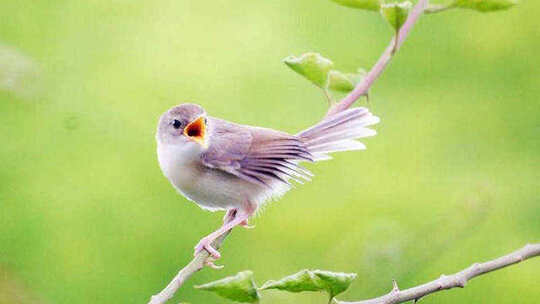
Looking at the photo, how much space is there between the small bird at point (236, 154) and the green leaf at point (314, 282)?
0.33 metres

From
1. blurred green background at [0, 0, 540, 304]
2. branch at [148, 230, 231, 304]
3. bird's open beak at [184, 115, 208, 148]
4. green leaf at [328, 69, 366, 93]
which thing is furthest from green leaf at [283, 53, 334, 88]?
blurred green background at [0, 0, 540, 304]

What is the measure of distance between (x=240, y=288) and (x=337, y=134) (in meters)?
0.41

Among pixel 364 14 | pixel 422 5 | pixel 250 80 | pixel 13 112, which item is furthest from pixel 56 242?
pixel 422 5

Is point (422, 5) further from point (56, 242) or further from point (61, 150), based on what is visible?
point (61, 150)

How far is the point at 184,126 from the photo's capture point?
34.5 inches

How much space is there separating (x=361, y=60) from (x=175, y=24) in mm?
611

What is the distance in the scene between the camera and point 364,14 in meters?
2.85

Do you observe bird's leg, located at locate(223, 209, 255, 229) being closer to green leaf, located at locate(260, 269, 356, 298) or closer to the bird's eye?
the bird's eye

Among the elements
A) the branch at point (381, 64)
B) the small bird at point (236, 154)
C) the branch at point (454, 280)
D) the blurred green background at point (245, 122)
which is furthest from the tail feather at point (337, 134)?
the blurred green background at point (245, 122)

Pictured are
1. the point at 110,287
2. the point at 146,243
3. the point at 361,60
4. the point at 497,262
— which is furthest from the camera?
the point at 361,60

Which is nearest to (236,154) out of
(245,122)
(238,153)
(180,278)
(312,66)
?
(238,153)

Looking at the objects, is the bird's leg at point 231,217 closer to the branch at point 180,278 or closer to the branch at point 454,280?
the branch at point 180,278

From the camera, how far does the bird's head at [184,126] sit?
0.84 meters

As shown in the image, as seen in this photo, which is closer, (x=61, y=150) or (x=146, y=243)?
(x=146, y=243)
